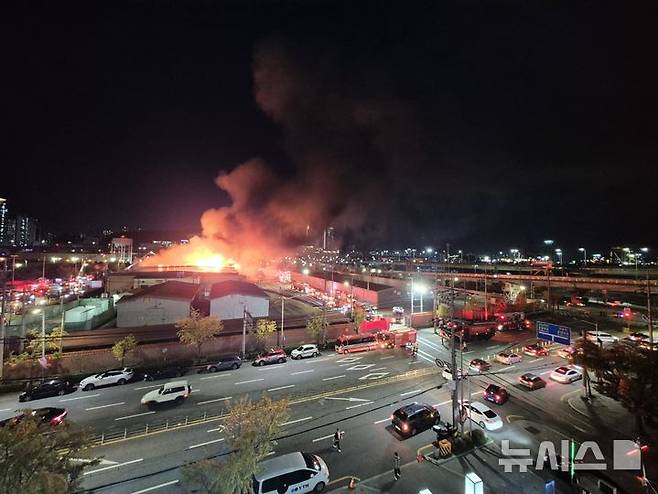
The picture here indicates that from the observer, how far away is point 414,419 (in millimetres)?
18688

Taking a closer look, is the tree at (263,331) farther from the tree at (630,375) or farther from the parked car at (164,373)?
the tree at (630,375)

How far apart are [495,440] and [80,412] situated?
85.4 ft

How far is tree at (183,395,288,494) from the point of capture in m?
10.4

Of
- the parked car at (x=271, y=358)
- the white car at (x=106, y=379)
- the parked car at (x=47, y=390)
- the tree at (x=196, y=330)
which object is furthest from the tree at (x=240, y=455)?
the parked car at (x=47, y=390)

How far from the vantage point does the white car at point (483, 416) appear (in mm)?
19078

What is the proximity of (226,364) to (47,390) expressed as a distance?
497 inches

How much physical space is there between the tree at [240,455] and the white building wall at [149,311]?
106 ft

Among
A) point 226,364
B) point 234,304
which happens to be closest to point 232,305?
point 234,304

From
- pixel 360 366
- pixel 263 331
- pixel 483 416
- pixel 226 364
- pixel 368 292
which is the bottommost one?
pixel 360 366

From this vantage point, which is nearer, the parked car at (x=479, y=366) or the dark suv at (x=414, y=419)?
the dark suv at (x=414, y=419)

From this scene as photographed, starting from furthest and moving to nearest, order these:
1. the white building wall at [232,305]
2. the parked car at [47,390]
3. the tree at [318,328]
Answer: the white building wall at [232,305], the tree at [318,328], the parked car at [47,390]

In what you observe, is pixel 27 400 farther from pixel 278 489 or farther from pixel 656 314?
pixel 656 314

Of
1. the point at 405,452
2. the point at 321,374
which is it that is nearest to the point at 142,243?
the point at 321,374

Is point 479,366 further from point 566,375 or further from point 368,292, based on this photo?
point 368,292
